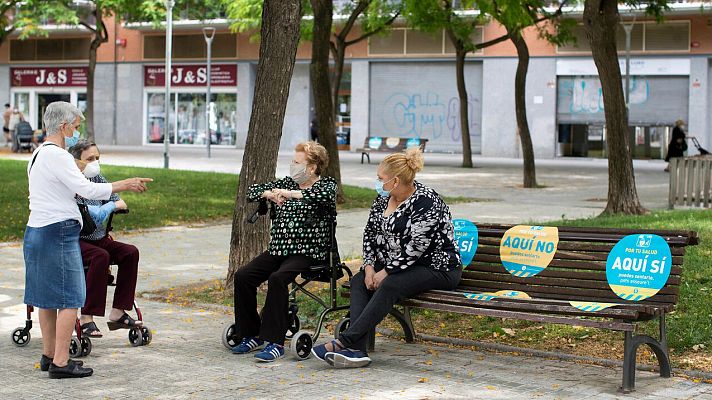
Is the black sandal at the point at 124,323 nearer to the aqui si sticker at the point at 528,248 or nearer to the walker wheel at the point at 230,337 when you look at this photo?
the walker wheel at the point at 230,337

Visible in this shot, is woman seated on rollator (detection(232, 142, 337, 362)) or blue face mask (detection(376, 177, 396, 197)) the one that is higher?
blue face mask (detection(376, 177, 396, 197))

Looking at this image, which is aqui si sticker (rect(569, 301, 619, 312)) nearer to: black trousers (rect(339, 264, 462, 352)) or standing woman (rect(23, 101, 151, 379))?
black trousers (rect(339, 264, 462, 352))

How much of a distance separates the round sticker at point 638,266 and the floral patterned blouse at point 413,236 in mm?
1005

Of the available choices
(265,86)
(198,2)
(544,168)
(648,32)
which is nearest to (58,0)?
(198,2)

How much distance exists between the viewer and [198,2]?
43.6m

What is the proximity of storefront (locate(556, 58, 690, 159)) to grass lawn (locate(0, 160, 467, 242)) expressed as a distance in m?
22.4

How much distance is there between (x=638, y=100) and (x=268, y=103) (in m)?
34.5

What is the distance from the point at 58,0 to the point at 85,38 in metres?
14.6

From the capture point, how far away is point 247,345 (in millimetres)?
7406

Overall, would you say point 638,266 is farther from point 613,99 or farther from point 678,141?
point 678,141

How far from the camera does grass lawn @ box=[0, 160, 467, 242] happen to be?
15961 millimetres

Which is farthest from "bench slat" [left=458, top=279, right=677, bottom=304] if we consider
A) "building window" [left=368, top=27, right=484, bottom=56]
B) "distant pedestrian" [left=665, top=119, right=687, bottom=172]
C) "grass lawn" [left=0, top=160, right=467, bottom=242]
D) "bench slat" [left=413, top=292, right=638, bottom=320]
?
"building window" [left=368, top=27, right=484, bottom=56]

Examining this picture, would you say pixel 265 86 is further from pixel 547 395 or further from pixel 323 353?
pixel 547 395

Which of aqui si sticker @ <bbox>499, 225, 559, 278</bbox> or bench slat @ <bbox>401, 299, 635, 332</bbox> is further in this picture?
aqui si sticker @ <bbox>499, 225, 559, 278</bbox>
